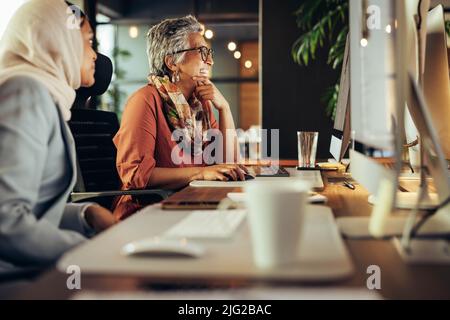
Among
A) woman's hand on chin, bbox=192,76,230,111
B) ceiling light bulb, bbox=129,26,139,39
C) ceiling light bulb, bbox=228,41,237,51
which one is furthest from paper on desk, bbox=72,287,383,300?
ceiling light bulb, bbox=228,41,237,51

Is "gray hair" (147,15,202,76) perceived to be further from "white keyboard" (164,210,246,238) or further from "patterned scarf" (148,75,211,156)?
"white keyboard" (164,210,246,238)

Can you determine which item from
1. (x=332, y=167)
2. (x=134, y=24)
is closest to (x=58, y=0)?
(x=332, y=167)

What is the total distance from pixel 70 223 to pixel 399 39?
848 mm

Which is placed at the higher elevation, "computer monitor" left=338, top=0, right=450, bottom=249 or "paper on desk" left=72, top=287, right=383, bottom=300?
"computer monitor" left=338, top=0, right=450, bottom=249

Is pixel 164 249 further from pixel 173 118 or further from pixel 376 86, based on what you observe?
pixel 173 118

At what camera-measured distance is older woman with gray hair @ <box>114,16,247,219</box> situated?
200 cm

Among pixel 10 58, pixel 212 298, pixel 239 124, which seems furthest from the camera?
pixel 239 124

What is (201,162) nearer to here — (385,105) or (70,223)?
(70,223)

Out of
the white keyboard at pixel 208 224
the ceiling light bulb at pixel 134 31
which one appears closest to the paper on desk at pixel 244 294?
the white keyboard at pixel 208 224

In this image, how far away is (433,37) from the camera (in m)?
1.59

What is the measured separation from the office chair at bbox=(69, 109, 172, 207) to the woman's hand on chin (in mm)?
382

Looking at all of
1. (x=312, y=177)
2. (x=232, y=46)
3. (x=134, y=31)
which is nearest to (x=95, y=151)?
(x=312, y=177)

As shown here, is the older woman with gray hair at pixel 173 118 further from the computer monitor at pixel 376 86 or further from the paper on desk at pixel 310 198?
the computer monitor at pixel 376 86

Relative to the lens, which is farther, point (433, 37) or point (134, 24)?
point (134, 24)
